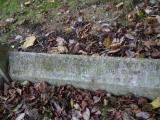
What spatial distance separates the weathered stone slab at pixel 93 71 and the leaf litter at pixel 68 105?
61 millimetres

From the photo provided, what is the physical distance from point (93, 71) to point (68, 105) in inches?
14.0

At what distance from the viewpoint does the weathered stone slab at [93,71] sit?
2.87 metres

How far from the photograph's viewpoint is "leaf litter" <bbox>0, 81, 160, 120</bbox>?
2886 millimetres

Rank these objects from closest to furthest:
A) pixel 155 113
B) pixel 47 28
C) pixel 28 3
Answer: pixel 155 113, pixel 47 28, pixel 28 3

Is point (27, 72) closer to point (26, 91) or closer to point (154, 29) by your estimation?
point (26, 91)

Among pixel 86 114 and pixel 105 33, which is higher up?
pixel 105 33

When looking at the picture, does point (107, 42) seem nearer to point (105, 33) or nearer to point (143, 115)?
point (105, 33)

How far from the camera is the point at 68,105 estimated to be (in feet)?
10.0

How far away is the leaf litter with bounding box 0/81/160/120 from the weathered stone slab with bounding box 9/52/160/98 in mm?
61

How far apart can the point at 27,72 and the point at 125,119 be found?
0.94m

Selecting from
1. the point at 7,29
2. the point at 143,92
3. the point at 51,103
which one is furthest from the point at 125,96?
the point at 7,29

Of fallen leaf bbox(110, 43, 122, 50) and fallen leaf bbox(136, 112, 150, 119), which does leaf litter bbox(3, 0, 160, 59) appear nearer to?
fallen leaf bbox(110, 43, 122, 50)

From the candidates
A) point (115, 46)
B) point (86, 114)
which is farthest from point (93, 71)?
point (115, 46)

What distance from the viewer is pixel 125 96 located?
299cm
